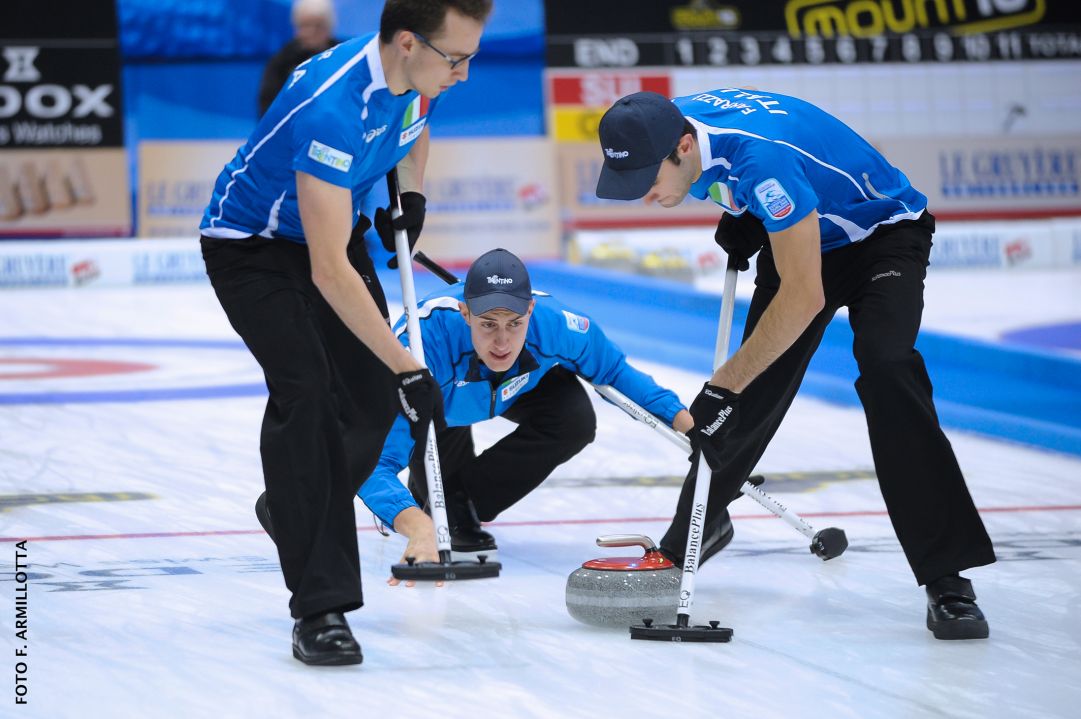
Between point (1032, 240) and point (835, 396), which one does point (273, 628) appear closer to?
point (835, 396)

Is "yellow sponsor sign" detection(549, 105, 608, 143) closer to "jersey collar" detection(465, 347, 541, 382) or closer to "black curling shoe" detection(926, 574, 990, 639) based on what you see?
"jersey collar" detection(465, 347, 541, 382)

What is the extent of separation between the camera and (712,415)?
363 centimetres

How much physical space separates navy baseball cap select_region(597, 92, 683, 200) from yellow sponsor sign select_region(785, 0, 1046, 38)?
543 inches

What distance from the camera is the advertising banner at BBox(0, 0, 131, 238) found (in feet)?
44.3

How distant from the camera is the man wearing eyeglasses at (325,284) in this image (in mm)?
3186

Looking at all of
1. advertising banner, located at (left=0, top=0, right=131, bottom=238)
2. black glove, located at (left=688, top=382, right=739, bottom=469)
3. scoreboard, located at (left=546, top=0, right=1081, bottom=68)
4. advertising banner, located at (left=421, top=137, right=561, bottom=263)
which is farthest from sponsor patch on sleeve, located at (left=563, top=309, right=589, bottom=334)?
scoreboard, located at (left=546, top=0, right=1081, bottom=68)

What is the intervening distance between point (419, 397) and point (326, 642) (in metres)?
0.56

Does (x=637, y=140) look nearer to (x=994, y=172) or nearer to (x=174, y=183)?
(x=174, y=183)

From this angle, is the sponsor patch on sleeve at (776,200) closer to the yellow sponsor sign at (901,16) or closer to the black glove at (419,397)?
the black glove at (419,397)

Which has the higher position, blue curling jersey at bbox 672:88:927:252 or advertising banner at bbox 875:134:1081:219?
advertising banner at bbox 875:134:1081:219

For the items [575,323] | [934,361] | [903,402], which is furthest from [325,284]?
[934,361]

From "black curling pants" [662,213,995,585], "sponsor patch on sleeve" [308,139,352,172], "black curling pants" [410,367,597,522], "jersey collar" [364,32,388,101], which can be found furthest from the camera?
"black curling pants" [410,367,597,522]

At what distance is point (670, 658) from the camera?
3383 millimetres

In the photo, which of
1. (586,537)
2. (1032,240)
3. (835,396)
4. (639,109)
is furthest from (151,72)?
(639,109)
